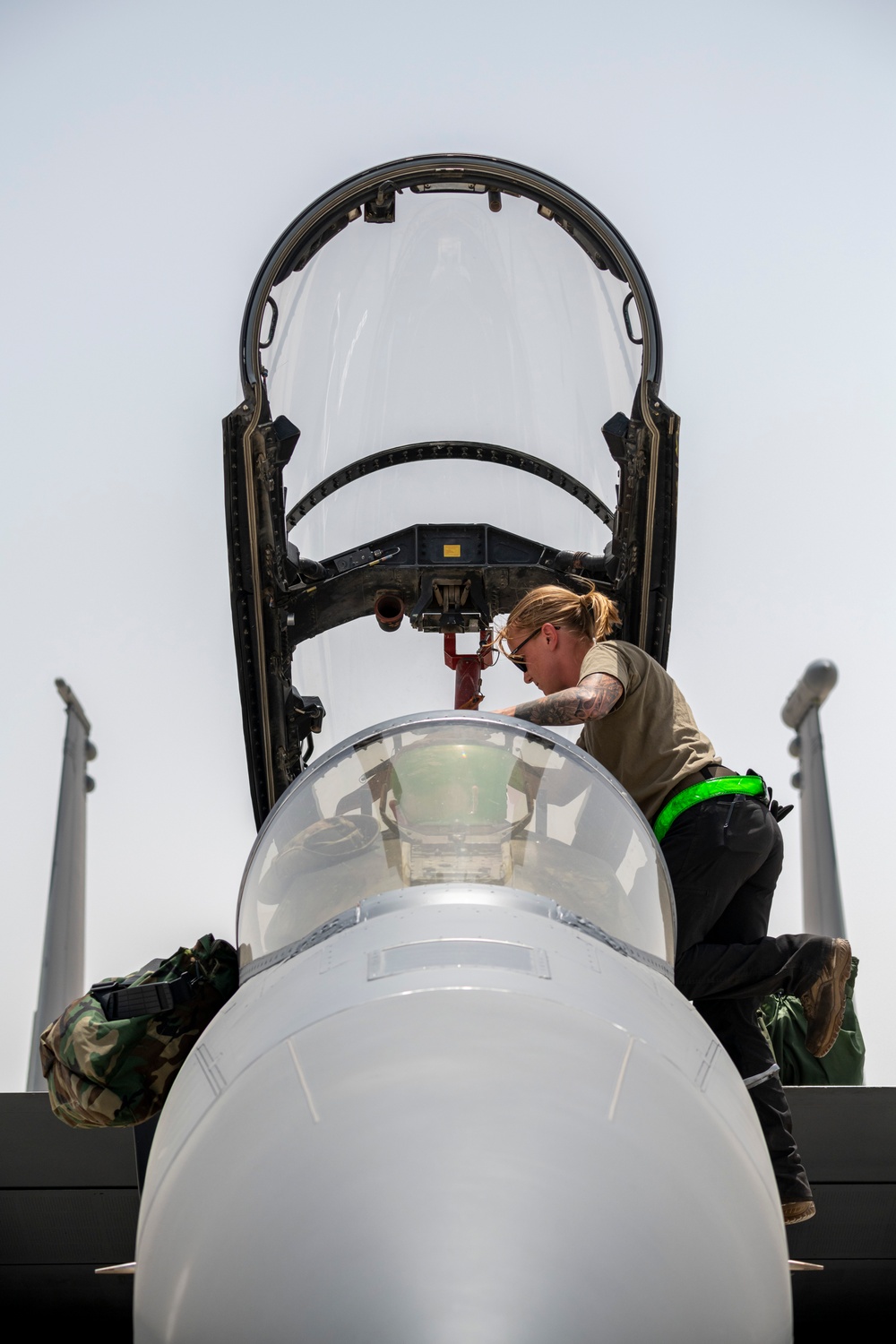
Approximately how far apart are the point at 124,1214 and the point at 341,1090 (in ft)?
7.94

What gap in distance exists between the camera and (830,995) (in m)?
3.29

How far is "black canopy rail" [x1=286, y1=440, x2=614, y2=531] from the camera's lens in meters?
5.14

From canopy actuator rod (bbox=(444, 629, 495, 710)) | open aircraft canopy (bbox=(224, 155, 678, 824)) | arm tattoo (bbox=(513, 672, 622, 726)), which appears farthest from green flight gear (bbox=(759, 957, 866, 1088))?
arm tattoo (bbox=(513, 672, 622, 726))

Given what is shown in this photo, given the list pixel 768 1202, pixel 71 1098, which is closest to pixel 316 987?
pixel 768 1202

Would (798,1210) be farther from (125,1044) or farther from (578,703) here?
(125,1044)

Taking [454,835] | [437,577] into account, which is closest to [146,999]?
[454,835]

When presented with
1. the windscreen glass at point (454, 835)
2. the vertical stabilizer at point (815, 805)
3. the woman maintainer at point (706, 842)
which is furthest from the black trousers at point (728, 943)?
the vertical stabilizer at point (815, 805)

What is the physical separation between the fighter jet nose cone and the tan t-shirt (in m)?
2.06

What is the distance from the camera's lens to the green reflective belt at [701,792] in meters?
3.38

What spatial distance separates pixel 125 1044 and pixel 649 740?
1.92 metres

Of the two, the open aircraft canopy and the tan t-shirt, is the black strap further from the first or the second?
the open aircraft canopy

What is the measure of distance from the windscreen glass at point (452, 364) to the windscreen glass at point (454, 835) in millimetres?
2769

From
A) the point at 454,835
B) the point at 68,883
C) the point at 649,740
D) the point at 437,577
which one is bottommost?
the point at 454,835

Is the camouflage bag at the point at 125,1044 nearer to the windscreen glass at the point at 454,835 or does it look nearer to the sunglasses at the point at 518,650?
the windscreen glass at the point at 454,835
